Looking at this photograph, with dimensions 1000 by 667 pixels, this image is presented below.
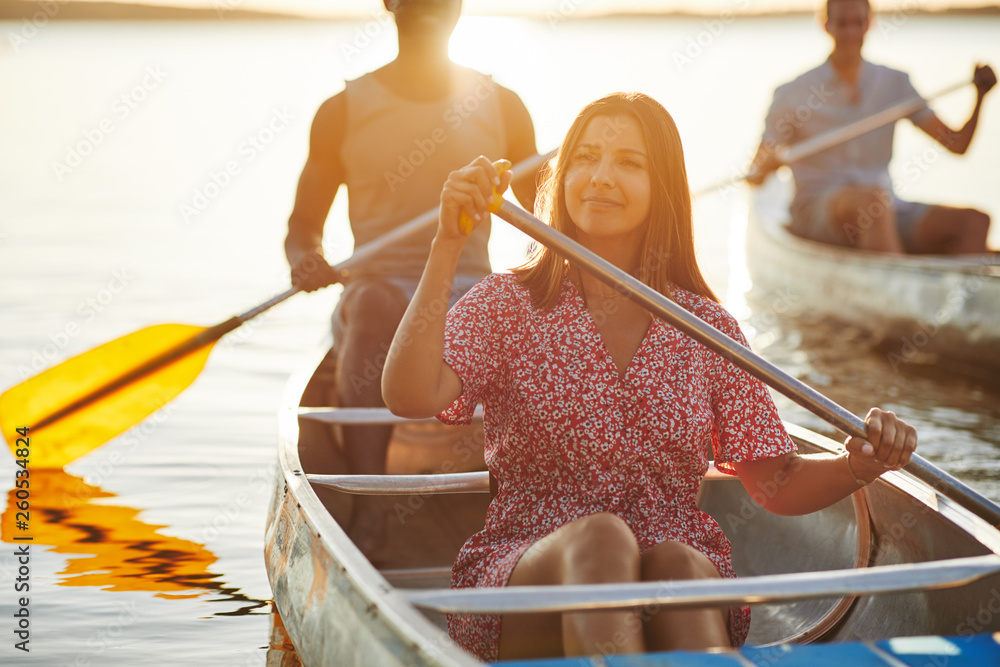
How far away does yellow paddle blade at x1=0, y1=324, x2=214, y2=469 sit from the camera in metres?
4.27

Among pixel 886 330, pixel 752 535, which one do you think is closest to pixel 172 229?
pixel 886 330

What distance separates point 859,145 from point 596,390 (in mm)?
5312

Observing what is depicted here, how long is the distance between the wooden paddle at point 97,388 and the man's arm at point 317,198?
303mm

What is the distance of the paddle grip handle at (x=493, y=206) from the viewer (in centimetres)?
207

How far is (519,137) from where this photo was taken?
4.13 m

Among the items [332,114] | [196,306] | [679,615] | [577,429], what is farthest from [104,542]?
[196,306]

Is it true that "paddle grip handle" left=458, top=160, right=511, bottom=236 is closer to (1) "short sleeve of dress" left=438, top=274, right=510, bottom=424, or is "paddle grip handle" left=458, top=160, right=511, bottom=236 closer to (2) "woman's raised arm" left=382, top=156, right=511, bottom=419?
(2) "woman's raised arm" left=382, top=156, right=511, bottom=419

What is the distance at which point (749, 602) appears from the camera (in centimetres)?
182

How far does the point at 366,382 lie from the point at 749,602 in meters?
2.00

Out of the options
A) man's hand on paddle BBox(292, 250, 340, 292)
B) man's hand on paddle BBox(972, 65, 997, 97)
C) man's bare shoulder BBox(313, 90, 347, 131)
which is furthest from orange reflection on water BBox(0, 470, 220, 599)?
man's hand on paddle BBox(972, 65, 997, 97)

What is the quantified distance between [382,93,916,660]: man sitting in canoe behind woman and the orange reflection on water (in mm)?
1695

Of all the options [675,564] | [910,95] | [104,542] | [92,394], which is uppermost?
[910,95]

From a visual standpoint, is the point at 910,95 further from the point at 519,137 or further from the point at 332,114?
the point at 332,114

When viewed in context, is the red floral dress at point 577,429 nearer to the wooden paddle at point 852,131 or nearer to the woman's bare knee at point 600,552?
the woman's bare knee at point 600,552
